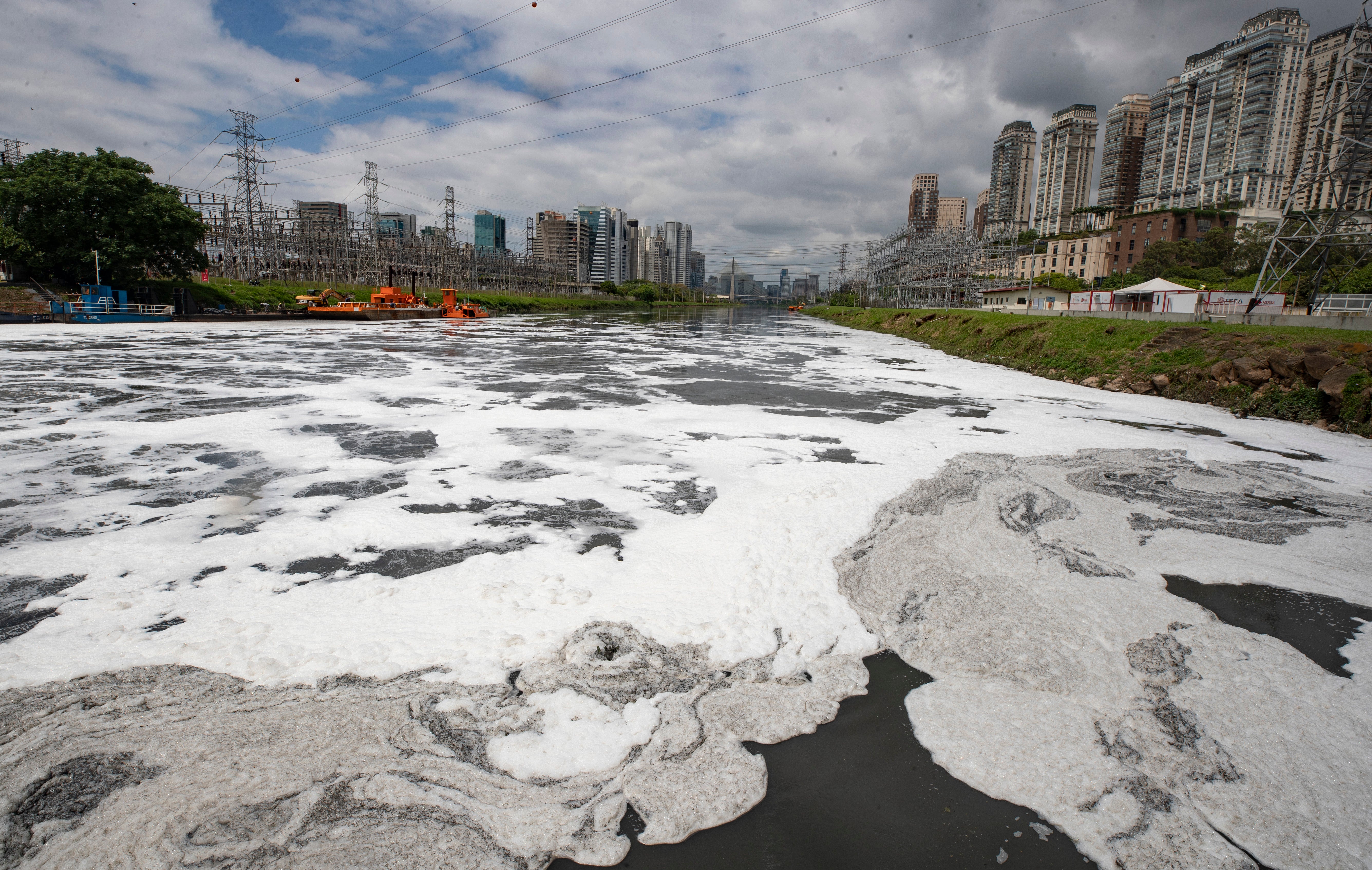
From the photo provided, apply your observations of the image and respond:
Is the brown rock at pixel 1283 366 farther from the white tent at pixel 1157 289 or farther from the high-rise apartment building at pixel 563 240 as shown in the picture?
the high-rise apartment building at pixel 563 240

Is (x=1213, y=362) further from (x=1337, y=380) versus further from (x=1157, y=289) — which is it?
(x=1157, y=289)

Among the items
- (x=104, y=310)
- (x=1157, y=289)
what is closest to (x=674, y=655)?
(x=104, y=310)

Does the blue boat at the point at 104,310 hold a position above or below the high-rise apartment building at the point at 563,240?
below

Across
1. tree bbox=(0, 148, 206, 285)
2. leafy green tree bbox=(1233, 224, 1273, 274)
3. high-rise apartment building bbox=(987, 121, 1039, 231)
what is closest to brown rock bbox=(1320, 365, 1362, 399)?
tree bbox=(0, 148, 206, 285)

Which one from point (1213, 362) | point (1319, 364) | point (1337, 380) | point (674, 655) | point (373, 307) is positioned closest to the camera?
point (674, 655)

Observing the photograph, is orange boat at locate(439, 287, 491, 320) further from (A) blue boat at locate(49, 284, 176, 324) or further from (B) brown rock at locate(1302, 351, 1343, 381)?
(B) brown rock at locate(1302, 351, 1343, 381)

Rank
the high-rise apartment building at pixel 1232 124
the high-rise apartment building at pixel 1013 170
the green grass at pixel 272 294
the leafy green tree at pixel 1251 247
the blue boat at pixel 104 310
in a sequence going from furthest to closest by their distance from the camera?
the high-rise apartment building at pixel 1013 170
the high-rise apartment building at pixel 1232 124
the leafy green tree at pixel 1251 247
the green grass at pixel 272 294
the blue boat at pixel 104 310

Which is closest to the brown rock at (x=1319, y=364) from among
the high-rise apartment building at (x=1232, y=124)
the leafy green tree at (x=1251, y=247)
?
the leafy green tree at (x=1251, y=247)

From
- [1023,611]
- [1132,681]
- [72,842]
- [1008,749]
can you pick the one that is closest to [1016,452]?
[1023,611]
